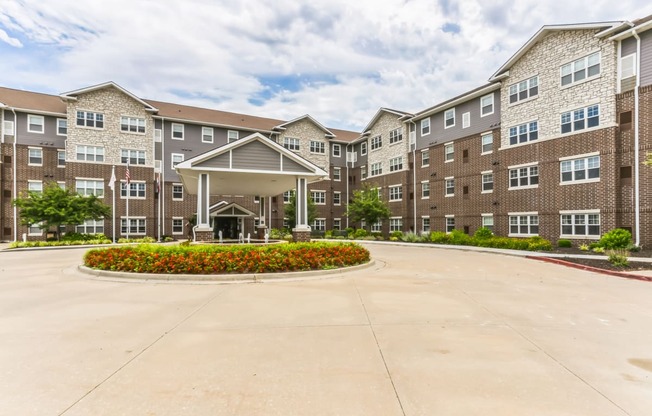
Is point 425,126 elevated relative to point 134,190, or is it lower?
elevated

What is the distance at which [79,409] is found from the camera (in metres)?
3.40

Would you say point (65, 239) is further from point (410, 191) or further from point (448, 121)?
point (448, 121)

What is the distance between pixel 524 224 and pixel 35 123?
150ft

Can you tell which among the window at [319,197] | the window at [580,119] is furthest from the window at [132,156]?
the window at [580,119]

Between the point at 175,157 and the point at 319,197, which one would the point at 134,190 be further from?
the point at 319,197

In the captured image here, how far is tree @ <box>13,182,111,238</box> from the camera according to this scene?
27.2 meters

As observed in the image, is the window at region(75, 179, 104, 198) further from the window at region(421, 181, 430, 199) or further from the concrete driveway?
the window at region(421, 181, 430, 199)

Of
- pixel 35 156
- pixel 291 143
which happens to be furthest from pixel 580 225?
pixel 35 156

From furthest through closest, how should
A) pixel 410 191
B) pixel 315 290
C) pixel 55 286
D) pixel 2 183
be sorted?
1. pixel 410 191
2. pixel 2 183
3. pixel 55 286
4. pixel 315 290

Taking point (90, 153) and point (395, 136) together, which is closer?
point (90, 153)

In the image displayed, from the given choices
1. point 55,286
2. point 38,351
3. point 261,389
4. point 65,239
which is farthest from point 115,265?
point 65,239

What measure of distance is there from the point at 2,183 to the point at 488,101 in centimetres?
4635

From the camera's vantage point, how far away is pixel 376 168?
4097cm

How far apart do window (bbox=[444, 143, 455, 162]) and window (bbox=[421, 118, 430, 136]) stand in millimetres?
3247
